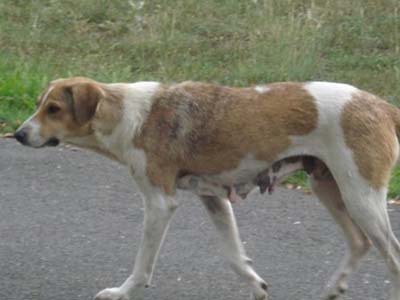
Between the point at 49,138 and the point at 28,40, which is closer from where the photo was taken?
the point at 49,138

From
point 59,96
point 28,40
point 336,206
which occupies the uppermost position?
point 59,96

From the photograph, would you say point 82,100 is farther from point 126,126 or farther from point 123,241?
point 123,241

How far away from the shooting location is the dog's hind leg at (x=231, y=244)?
260 inches

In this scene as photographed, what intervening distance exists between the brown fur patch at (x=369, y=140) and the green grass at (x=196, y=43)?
13.5 feet

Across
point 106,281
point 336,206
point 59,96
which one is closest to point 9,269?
point 106,281

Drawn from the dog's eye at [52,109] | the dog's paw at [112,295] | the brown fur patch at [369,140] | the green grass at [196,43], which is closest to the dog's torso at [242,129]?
the brown fur patch at [369,140]

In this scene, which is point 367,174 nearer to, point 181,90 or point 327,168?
point 327,168

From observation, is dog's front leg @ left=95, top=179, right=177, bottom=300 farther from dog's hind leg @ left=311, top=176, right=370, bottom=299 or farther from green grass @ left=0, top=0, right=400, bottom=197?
green grass @ left=0, top=0, right=400, bottom=197

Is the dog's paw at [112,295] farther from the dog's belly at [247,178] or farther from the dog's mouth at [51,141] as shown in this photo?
the dog's mouth at [51,141]

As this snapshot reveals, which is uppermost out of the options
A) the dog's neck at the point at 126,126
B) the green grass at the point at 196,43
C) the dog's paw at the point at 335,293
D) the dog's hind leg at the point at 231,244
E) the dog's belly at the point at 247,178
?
the dog's neck at the point at 126,126

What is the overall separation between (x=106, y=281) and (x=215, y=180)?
0.91m

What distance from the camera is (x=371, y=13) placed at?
42.3 ft

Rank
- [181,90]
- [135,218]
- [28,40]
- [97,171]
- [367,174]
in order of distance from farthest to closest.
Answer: [28,40] < [97,171] < [135,218] < [181,90] < [367,174]

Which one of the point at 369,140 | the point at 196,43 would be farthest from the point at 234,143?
the point at 196,43
